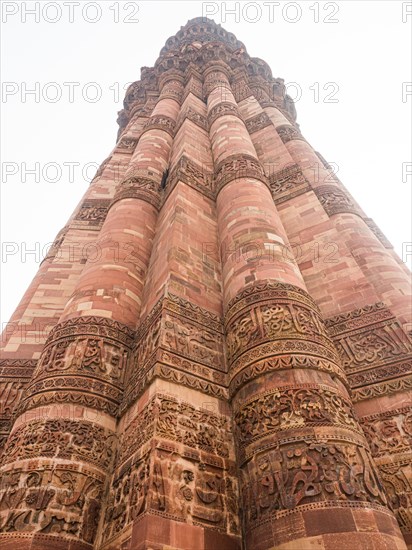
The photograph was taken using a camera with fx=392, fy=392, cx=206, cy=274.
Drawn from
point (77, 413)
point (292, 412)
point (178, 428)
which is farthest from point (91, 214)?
point (292, 412)

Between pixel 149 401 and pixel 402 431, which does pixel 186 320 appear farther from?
pixel 402 431

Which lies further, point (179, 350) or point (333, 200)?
point (333, 200)

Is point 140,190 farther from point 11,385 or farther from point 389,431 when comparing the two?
point 389,431

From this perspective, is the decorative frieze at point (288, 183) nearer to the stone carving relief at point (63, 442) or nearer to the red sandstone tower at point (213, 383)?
the red sandstone tower at point (213, 383)

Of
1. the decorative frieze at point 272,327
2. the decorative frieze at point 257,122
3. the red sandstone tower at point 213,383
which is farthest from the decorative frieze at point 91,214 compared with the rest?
the decorative frieze at point 272,327

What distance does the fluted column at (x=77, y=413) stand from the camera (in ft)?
11.3

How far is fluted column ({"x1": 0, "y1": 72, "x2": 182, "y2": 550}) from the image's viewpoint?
345 cm

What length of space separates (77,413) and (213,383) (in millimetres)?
1555

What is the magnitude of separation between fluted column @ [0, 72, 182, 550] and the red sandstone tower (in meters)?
0.02

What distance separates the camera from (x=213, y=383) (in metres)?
4.56

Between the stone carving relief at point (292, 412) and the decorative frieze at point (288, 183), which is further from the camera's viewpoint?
the decorative frieze at point (288, 183)

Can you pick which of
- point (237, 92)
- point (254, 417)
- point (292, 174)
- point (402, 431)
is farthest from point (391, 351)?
point (237, 92)

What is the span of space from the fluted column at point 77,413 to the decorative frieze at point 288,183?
153 inches

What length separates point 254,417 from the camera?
388cm
